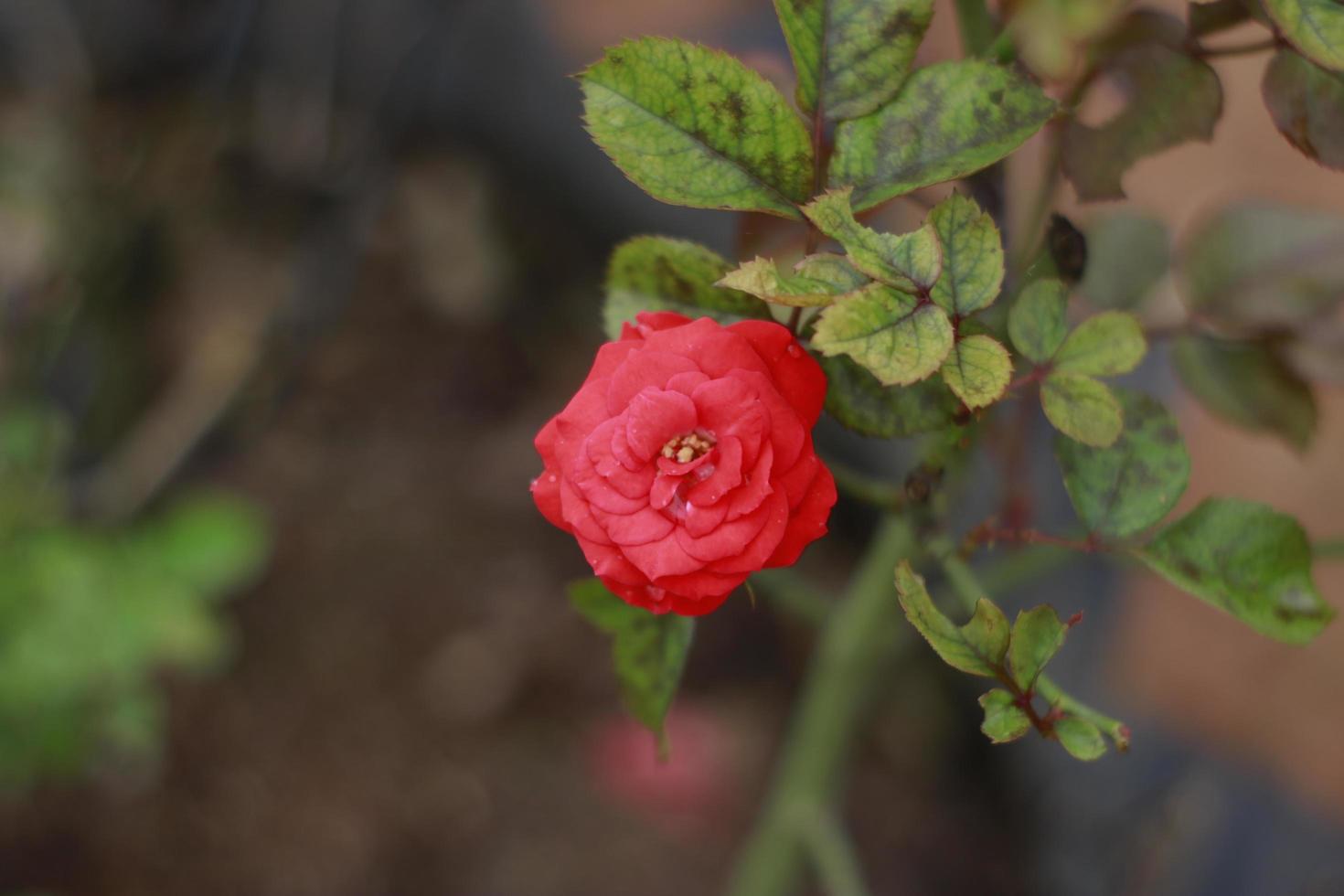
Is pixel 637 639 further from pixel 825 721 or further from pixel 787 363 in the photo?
pixel 825 721

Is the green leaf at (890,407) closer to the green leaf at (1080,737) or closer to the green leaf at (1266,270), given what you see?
the green leaf at (1080,737)

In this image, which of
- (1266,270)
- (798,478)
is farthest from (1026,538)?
(1266,270)

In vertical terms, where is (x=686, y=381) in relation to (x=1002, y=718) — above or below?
above

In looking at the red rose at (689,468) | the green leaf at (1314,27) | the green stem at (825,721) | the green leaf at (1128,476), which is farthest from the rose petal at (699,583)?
the green stem at (825,721)

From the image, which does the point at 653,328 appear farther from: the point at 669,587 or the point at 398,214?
the point at 398,214

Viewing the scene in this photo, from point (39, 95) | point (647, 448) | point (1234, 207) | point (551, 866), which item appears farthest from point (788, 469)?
point (39, 95)

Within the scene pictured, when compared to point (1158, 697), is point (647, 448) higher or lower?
higher

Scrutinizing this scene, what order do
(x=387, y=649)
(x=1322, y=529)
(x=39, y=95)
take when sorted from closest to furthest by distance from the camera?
1. (x=1322, y=529)
2. (x=387, y=649)
3. (x=39, y=95)
